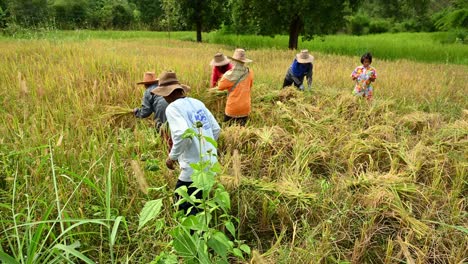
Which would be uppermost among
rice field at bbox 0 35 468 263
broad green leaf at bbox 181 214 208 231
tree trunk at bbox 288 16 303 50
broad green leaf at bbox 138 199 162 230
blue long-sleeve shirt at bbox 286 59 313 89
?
tree trunk at bbox 288 16 303 50

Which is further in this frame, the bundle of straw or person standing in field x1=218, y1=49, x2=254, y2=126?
person standing in field x1=218, y1=49, x2=254, y2=126

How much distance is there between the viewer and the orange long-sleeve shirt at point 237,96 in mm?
4301

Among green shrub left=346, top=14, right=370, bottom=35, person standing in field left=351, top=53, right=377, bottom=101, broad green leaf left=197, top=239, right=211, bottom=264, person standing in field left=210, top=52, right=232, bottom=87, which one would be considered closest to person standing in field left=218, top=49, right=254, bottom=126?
person standing in field left=210, top=52, right=232, bottom=87

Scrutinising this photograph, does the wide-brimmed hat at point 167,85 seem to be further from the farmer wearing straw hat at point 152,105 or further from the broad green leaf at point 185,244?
the broad green leaf at point 185,244

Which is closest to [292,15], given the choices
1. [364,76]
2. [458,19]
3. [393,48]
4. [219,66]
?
[393,48]

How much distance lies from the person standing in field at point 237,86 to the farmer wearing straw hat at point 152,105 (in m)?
0.93

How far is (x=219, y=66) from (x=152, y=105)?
1.31 meters

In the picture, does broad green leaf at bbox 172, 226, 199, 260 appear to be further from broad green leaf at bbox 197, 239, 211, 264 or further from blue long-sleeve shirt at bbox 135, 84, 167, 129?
blue long-sleeve shirt at bbox 135, 84, 167, 129

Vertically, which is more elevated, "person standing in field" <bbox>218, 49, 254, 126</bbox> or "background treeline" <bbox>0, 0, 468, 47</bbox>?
"background treeline" <bbox>0, 0, 468, 47</bbox>

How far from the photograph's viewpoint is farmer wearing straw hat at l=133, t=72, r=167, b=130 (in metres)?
3.66

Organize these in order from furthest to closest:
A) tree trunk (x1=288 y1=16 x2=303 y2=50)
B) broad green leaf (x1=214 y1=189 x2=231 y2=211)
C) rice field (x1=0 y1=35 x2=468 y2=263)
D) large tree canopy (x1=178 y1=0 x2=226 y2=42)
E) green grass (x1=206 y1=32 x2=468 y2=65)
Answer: large tree canopy (x1=178 y1=0 x2=226 y2=42), tree trunk (x1=288 y1=16 x2=303 y2=50), green grass (x1=206 y1=32 x2=468 y2=65), rice field (x1=0 y1=35 x2=468 y2=263), broad green leaf (x1=214 y1=189 x2=231 y2=211)

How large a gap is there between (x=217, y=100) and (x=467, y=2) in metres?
11.7

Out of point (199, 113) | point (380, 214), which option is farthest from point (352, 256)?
point (199, 113)

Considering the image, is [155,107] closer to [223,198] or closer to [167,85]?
[167,85]
